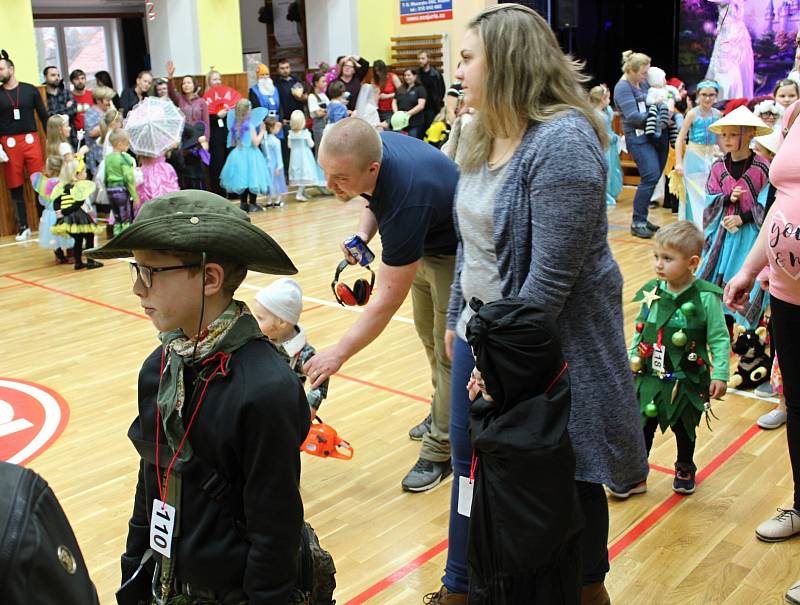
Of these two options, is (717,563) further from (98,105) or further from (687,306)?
(98,105)

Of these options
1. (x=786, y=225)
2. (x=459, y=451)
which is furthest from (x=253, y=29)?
(x=459, y=451)

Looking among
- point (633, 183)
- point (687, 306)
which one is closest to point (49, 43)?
point (633, 183)

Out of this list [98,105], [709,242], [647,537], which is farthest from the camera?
[98,105]

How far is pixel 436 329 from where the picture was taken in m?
3.80

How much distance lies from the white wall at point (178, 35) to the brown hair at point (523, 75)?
12667mm

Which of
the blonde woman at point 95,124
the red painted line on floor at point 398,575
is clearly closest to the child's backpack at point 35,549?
the red painted line on floor at point 398,575

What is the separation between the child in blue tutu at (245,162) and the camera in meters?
11.9

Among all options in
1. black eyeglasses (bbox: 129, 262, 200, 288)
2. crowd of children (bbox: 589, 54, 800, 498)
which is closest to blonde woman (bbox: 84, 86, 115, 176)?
crowd of children (bbox: 589, 54, 800, 498)

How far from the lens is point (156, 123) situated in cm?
1036

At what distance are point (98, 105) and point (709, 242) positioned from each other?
27.8 ft

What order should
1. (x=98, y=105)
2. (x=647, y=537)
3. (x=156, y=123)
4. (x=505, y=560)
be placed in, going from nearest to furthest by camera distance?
1. (x=505, y=560)
2. (x=647, y=537)
3. (x=156, y=123)
4. (x=98, y=105)

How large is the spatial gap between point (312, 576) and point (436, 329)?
192 cm

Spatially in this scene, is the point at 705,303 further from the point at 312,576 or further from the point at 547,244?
the point at 312,576

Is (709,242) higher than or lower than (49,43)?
lower
